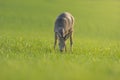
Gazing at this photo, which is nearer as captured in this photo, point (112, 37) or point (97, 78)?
point (97, 78)

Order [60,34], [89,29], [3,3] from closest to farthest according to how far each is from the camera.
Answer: [60,34] → [89,29] → [3,3]

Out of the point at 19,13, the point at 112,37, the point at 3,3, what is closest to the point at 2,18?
the point at 19,13

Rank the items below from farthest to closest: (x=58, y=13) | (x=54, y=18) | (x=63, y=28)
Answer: (x=58, y=13) → (x=54, y=18) → (x=63, y=28)

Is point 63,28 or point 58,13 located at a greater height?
point 58,13

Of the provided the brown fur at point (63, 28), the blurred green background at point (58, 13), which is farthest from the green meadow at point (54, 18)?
the brown fur at point (63, 28)

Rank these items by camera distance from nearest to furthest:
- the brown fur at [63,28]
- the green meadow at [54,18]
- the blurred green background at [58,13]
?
the brown fur at [63,28] < the green meadow at [54,18] < the blurred green background at [58,13]

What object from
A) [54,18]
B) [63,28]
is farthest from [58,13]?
[63,28]

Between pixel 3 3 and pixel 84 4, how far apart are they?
1017 cm

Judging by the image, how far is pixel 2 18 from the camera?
40875 millimetres

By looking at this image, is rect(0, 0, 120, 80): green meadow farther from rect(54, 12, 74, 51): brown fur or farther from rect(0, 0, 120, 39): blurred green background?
rect(54, 12, 74, 51): brown fur

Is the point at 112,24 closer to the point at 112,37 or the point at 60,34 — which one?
the point at 112,37

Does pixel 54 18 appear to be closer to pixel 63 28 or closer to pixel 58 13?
pixel 58 13

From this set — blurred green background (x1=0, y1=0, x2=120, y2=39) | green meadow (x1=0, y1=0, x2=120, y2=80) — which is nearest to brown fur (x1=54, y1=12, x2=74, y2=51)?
green meadow (x1=0, y1=0, x2=120, y2=80)

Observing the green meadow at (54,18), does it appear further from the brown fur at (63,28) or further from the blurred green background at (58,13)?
the brown fur at (63,28)
